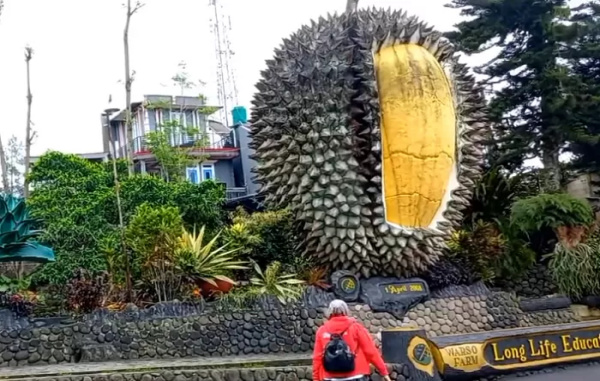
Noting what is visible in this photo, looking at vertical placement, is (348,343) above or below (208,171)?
below

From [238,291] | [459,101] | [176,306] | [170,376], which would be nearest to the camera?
[170,376]

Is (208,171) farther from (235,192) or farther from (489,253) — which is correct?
(489,253)

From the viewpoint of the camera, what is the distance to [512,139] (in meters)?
19.0

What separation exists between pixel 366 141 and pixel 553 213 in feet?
17.4

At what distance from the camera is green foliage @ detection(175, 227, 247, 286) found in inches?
414

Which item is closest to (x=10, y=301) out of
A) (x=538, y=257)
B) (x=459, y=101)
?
(x=459, y=101)

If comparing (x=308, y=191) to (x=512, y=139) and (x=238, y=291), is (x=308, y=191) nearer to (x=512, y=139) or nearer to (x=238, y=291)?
(x=238, y=291)

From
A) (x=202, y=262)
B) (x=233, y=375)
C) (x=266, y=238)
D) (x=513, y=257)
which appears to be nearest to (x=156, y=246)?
(x=202, y=262)

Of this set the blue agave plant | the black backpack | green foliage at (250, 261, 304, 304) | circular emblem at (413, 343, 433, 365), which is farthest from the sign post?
the blue agave plant

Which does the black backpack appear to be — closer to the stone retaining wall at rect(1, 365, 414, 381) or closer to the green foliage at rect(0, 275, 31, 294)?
the stone retaining wall at rect(1, 365, 414, 381)

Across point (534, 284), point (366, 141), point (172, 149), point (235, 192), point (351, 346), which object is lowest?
point (534, 284)

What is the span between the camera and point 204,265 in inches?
426

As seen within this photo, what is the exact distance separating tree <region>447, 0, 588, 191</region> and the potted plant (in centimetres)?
999

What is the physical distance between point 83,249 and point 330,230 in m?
5.46
